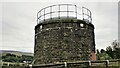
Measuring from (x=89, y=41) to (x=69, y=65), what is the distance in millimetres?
4608

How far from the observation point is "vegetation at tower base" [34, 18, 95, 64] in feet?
54.5

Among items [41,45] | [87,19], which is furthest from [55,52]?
[87,19]

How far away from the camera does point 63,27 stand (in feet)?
56.2

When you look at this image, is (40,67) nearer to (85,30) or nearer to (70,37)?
(70,37)

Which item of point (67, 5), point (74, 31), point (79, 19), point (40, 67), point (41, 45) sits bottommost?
point (40, 67)

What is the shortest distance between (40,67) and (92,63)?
3.63m

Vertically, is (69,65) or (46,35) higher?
(46,35)

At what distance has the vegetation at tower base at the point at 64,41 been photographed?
16625 millimetres

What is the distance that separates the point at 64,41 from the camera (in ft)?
54.9

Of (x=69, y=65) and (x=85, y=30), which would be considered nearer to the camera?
(x=69, y=65)

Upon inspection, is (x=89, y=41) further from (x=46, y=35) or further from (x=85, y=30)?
(x=46, y=35)

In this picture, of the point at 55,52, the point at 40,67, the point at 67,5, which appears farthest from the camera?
the point at 67,5

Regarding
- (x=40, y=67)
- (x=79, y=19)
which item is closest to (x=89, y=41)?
(x=79, y=19)

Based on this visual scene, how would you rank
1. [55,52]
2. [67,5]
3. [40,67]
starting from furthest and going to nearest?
[67,5] → [55,52] → [40,67]
